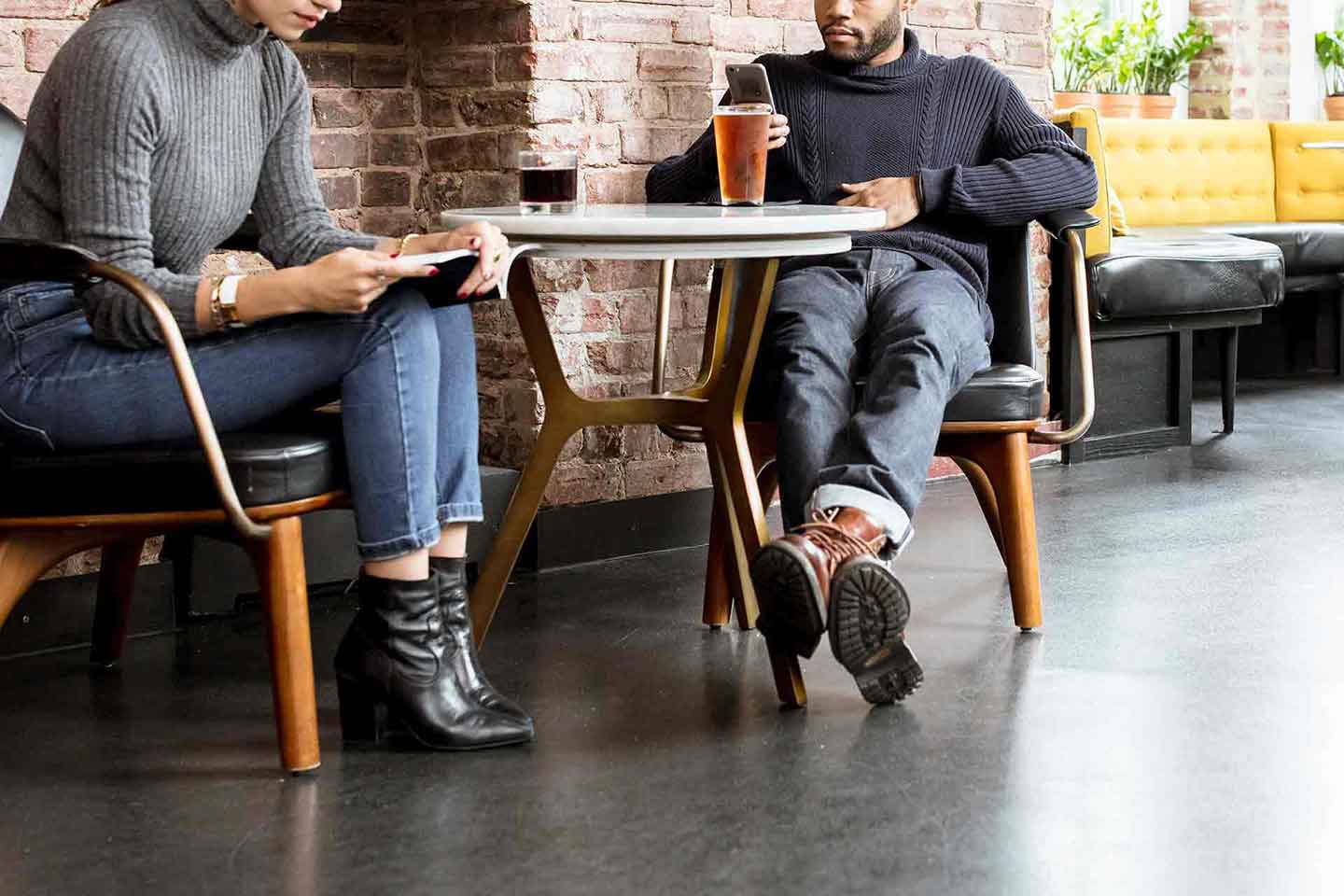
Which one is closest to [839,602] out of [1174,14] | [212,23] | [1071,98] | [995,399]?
[995,399]

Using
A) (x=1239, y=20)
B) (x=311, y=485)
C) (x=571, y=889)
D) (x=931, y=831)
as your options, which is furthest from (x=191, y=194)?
(x=1239, y=20)

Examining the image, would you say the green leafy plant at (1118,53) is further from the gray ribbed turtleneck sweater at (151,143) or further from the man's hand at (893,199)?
the gray ribbed turtleneck sweater at (151,143)

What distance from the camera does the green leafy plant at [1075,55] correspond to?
24.3ft

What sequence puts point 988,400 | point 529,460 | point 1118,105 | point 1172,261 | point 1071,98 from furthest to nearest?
1. point 1118,105
2. point 1071,98
3. point 1172,261
4. point 988,400
5. point 529,460

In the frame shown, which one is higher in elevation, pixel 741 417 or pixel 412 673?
pixel 741 417

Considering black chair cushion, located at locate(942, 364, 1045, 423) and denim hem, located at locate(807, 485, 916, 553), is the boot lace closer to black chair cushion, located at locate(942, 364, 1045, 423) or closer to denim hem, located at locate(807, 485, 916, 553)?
denim hem, located at locate(807, 485, 916, 553)

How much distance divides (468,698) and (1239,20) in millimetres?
6719

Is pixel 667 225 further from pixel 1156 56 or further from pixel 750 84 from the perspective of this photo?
pixel 1156 56

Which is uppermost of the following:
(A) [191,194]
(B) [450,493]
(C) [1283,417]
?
(A) [191,194]

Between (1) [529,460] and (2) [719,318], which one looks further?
(2) [719,318]

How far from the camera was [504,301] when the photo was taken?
3531 mm

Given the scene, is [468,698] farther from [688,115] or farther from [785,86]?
[688,115]

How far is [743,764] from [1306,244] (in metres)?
4.72

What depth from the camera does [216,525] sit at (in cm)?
223
